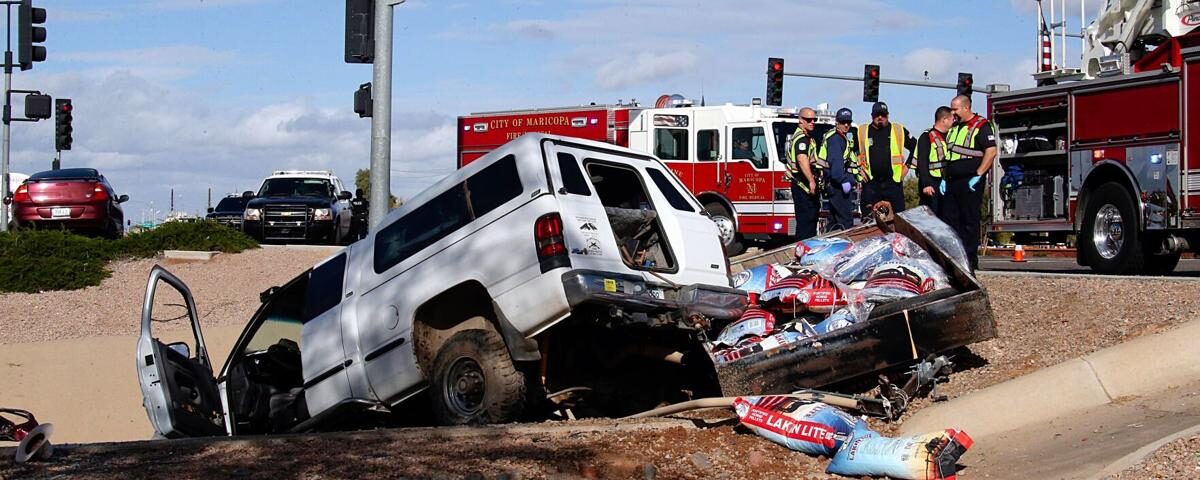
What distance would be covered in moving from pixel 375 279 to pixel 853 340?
3.16 meters

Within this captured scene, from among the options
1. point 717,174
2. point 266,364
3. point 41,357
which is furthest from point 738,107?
point 266,364

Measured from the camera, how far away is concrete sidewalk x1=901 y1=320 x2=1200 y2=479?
24.4 ft

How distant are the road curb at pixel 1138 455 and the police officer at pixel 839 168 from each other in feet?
24.5

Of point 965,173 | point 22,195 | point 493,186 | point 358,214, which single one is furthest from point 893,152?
point 22,195

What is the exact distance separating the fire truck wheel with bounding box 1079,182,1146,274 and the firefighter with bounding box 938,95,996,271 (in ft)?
7.15

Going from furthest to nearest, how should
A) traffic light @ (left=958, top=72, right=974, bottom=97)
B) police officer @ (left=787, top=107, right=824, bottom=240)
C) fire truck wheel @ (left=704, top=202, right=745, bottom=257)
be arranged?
1. traffic light @ (left=958, top=72, right=974, bottom=97)
2. fire truck wheel @ (left=704, top=202, right=745, bottom=257)
3. police officer @ (left=787, top=107, right=824, bottom=240)

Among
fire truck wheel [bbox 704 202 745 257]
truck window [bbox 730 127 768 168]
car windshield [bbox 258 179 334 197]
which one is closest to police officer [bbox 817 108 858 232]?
fire truck wheel [bbox 704 202 745 257]

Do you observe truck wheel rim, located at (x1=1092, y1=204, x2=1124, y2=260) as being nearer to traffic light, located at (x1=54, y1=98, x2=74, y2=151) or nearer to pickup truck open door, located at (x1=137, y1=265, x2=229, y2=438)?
pickup truck open door, located at (x1=137, y1=265, x2=229, y2=438)

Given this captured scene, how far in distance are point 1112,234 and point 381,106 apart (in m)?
7.63

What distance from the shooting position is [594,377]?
31.2ft

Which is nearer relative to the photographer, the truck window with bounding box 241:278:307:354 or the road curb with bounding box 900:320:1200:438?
the road curb with bounding box 900:320:1200:438

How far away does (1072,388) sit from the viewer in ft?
27.5

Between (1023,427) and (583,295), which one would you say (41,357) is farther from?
(1023,427)

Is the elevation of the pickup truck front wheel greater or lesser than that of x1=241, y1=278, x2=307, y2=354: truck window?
lesser
